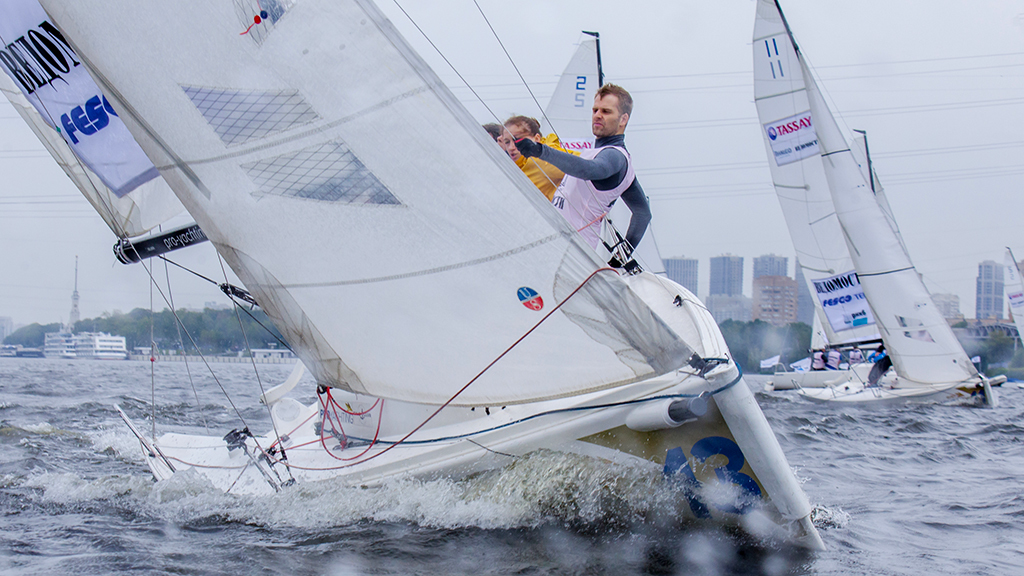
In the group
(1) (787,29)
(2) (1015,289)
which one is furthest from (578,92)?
(2) (1015,289)

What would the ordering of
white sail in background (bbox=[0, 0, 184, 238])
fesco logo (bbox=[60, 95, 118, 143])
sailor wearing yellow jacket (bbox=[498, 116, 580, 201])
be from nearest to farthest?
1. sailor wearing yellow jacket (bbox=[498, 116, 580, 201])
2. white sail in background (bbox=[0, 0, 184, 238])
3. fesco logo (bbox=[60, 95, 118, 143])

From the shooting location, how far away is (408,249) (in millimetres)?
2977

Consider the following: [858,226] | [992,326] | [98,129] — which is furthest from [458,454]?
[992,326]

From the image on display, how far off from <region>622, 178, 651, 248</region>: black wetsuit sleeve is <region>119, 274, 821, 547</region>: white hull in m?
0.34

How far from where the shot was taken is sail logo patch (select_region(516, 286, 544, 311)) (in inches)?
112

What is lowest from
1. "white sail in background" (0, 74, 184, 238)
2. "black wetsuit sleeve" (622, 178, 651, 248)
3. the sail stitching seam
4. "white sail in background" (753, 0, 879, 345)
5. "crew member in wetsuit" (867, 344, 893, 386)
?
"crew member in wetsuit" (867, 344, 893, 386)

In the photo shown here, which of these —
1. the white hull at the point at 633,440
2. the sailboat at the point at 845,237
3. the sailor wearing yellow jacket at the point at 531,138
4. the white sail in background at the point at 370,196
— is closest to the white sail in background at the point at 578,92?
the sailboat at the point at 845,237

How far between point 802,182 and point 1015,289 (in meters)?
17.4

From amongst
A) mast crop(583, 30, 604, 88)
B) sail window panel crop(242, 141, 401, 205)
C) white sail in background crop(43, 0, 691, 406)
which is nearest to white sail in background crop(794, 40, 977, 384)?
mast crop(583, 30, 604, 88)

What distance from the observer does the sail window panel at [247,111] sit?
298 centimetres

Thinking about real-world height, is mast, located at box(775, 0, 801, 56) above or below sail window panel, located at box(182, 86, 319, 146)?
above

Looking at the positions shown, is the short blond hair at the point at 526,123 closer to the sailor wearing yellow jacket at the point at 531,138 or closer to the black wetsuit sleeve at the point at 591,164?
the sailor wearing yellow jacket at the point at 531,138

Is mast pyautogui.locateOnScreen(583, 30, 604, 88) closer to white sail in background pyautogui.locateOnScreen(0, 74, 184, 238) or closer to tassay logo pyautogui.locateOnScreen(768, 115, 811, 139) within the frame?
tassay logo pyautogui.locateOnScreen(768, 115, 811, 139)

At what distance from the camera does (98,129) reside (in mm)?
4395
